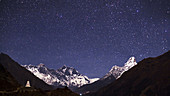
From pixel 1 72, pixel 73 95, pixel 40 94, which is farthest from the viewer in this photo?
pixel 1 72

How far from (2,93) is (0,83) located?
23.5 meters

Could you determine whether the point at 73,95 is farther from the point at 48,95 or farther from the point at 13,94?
the point at 13,94

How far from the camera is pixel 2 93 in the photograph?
94.6 m

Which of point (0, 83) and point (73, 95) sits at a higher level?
point (0, 83)

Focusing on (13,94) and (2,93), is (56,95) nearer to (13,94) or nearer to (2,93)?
(13,94)

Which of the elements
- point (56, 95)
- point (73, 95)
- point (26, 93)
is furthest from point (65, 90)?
point (26, 93)

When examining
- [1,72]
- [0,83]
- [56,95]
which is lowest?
[56,95]

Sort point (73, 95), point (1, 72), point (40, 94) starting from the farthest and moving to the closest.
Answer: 1. point (1, 72)
2. point (73, 95)
3. point (40, 94)

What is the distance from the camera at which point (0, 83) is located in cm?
11556

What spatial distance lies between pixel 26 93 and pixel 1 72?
6571 centimetres

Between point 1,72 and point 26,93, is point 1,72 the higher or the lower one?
the higher one

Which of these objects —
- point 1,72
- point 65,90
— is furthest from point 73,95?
point 1,72

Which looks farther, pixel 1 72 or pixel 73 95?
pixel 1 72

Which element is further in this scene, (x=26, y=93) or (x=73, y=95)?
(x=73, y=95)
